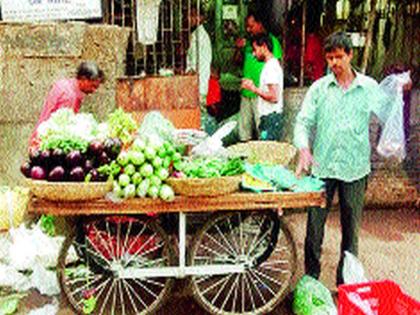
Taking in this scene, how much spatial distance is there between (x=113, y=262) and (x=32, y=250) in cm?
130

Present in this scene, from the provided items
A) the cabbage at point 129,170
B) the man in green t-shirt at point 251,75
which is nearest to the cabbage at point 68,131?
the cabbage at point 129,170

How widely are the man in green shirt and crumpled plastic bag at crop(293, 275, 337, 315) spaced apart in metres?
0.70

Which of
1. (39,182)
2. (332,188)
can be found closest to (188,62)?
(332,188)

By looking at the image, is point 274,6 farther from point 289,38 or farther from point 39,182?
point 39,182

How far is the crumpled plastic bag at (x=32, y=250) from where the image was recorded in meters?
→ 5.91

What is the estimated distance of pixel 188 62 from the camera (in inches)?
310

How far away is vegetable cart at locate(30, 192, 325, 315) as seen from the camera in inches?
189

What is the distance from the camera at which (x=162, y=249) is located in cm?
525

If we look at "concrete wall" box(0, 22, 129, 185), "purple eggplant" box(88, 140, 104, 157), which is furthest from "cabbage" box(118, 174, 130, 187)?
"concrete wall" box(0, 22, 129, 185)

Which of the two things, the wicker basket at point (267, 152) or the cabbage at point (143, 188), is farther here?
the wicker basket at point (267, 152)

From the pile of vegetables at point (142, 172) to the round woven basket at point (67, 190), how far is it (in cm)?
13

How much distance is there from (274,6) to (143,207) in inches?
172

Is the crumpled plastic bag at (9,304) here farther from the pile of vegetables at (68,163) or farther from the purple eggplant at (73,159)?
the purple eggplant at (73,159)

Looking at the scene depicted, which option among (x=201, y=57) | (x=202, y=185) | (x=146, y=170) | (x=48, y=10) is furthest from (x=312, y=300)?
(x=48, y=10)
